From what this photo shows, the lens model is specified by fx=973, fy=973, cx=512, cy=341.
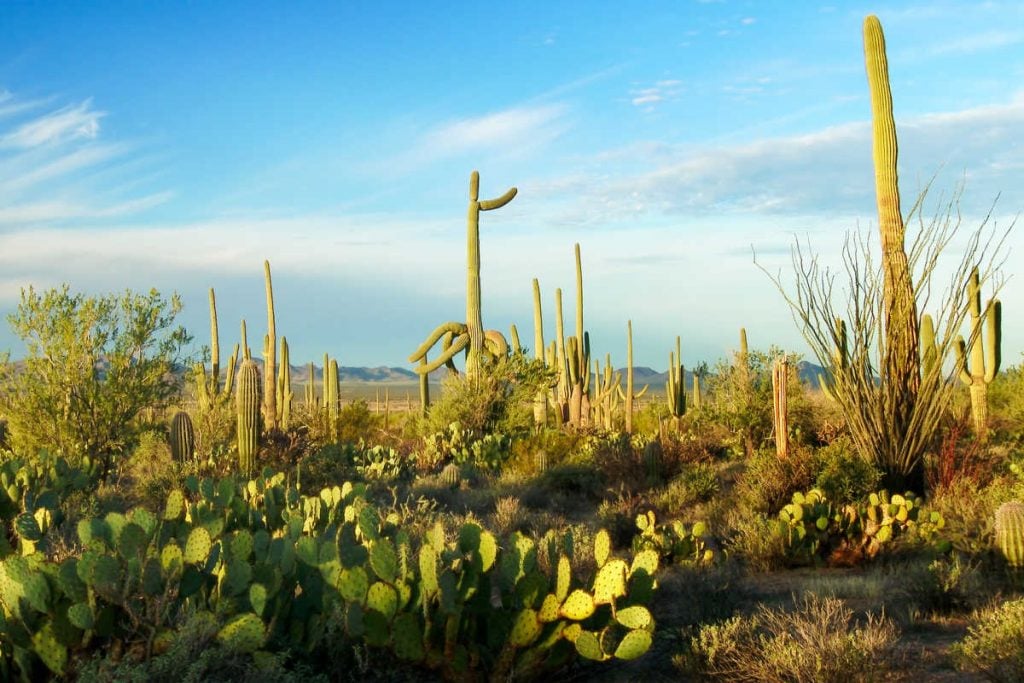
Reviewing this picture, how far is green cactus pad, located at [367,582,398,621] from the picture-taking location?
4895 mm

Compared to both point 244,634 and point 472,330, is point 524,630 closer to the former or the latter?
point 244,634

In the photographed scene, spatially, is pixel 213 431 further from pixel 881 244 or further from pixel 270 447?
pixel 881 244

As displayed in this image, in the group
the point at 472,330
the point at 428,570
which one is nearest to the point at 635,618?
the point at 428,570

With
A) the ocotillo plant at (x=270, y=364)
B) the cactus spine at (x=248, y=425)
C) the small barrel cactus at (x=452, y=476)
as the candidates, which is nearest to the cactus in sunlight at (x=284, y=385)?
the ocotillo plant at (x=270, y=364)

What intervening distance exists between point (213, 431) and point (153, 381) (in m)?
1.52

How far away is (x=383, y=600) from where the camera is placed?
16.1 ft

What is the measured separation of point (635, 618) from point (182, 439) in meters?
12.4

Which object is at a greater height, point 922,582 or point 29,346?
point 29,346

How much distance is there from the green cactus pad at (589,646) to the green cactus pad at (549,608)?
0.57 ft

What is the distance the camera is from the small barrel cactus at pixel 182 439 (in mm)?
15602

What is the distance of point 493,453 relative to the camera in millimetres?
15773

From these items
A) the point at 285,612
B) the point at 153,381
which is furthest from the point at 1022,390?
the point at 285,612

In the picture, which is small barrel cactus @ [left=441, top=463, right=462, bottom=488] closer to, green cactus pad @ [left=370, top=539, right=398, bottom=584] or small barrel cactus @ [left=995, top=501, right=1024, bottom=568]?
small barrel cactus @ [left=995, top=501, right=1024, bottom=568]

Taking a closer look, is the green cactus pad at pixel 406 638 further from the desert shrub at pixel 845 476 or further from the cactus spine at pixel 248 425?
the cactus spine at pixel 248 425
